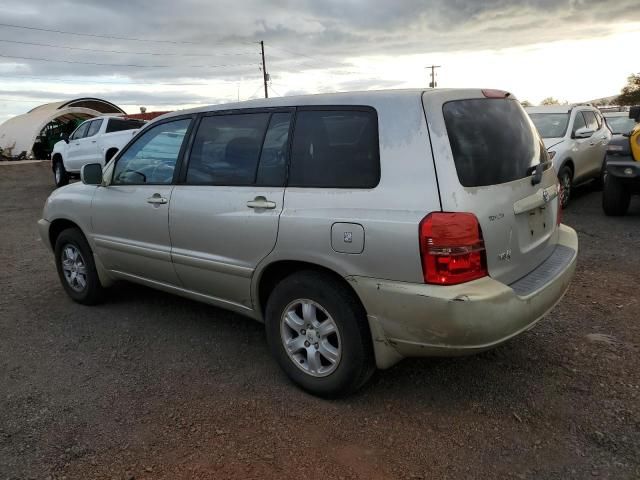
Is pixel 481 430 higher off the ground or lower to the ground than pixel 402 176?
lower

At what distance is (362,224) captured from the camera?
2.79 m

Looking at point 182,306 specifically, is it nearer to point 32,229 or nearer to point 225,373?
point 225,373

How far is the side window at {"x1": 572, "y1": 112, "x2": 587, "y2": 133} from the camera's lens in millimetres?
9023

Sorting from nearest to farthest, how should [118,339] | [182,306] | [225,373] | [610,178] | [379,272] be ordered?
[379,272] → [225,373] → [118,339] → [182,306] → [610,178]

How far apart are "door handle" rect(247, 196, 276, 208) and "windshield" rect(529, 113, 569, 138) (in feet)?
23.2

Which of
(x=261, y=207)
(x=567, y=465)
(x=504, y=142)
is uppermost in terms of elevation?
(x=504, y=142)

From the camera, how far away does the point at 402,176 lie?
276 centimetres

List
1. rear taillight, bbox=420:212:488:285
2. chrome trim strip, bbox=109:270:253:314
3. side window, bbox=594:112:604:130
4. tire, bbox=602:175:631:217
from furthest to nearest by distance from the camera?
1. side window, bbox=594:112:604:130
2. tire, bbox=602:175:631:217
3. chrome trim strip, bbox=109:270:253:314
4. rear taillight, bbox=420:212:488:285

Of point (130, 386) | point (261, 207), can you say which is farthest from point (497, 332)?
point (130, 386)

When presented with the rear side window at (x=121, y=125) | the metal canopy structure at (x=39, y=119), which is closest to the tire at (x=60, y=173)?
the rear side window at (x=121, y=125)

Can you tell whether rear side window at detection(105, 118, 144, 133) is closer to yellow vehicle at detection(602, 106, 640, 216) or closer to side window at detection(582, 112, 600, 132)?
side window at detection(582, 112, 600, 132)

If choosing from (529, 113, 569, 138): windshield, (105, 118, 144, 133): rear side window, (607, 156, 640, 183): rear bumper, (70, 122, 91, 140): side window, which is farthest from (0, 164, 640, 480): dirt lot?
(70, 122, 91, 140): side window

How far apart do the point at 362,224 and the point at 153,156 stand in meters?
2.13

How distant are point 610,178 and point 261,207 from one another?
6.48 metres
